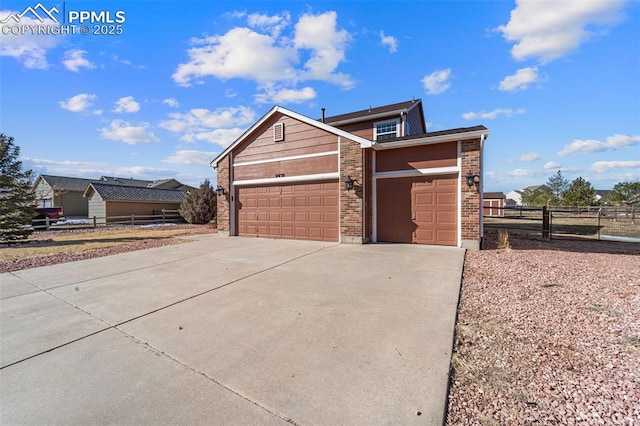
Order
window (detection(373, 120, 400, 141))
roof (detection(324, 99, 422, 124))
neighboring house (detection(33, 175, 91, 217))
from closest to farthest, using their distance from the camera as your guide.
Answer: roof (detection(324, 99, 422, 124)), window (detection(373, 120, 400, 141)), neighboring house (detection(33, 175, 91, 217))

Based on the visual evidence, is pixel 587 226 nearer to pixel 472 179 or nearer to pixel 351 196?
pixel 472 179

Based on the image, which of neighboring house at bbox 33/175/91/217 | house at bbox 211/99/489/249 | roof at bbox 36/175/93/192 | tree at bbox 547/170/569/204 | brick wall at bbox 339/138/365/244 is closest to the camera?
house at bbox 211/99/489/249

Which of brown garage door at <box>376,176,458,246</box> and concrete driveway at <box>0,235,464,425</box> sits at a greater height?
brown garage door at <box>376,176,458,246</box>

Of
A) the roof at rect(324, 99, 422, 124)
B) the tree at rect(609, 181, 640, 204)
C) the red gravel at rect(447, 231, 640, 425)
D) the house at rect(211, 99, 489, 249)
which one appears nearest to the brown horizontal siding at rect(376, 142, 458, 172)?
the house at rect(211, 99, 489, 249)

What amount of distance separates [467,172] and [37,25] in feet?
42.5

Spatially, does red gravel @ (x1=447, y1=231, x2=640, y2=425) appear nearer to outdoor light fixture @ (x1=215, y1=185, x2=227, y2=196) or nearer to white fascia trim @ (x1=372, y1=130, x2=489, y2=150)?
white fascia trim @ (x1=372, y1=130, x2=489, y2=150)

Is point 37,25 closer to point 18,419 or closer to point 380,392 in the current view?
point 18,419

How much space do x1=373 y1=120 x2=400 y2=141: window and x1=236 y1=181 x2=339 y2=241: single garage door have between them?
5.72m

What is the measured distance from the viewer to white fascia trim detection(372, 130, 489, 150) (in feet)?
25.5

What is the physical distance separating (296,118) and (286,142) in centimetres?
102

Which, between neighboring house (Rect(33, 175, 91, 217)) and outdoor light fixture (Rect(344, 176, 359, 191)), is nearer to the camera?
outdoor light fixture (Rect(344, 176, 359, 191))

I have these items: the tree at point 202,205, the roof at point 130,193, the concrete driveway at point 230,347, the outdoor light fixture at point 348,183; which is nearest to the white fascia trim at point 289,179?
the outdoor light fixture at point 348,183

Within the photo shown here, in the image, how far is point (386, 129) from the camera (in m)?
14.1

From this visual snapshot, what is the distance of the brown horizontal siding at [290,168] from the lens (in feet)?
32.7
